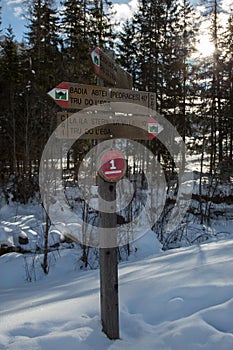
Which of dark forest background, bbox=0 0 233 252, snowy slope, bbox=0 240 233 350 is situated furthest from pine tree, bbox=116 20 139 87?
snowy slope, bbox=0 240 233 350

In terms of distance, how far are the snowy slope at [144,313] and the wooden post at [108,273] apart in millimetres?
123

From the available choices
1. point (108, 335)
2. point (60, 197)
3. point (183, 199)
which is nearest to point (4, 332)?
point (108, 335)

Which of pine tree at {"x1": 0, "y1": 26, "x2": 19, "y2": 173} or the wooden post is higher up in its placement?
pine tree at {"x1": 0, "y1": 26, "x2": 19, "y2": 173}

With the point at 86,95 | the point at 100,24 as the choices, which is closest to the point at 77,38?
the point at 100,24

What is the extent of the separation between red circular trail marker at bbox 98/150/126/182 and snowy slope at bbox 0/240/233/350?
4.43 feet

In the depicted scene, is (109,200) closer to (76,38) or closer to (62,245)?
(62,245)

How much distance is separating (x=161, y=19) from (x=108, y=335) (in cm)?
1787

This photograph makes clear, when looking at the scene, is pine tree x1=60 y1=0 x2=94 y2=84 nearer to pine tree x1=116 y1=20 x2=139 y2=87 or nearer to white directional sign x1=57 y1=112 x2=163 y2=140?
pine tree x1=116 y1=20 x2=139 y2=87

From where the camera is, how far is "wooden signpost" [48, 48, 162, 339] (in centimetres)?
240

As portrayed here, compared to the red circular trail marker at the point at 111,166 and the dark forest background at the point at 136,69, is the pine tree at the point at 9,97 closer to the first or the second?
the dark forest background at the point at 136,69

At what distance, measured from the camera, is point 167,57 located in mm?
16219

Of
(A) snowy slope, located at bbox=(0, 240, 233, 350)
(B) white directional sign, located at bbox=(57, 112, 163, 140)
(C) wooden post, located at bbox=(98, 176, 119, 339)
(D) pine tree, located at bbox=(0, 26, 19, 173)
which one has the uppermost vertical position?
(D) pine tree, located at bbox=(0, 26, 19, 173)

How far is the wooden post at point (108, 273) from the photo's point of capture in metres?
2.47

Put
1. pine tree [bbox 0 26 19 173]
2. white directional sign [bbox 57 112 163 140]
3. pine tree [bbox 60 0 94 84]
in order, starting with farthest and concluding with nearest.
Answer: pine tree [bbox 0 26 19 173] < pine tree [bbox 60 0 94 84] < white directional sign [bbox 57 112 163 140]
